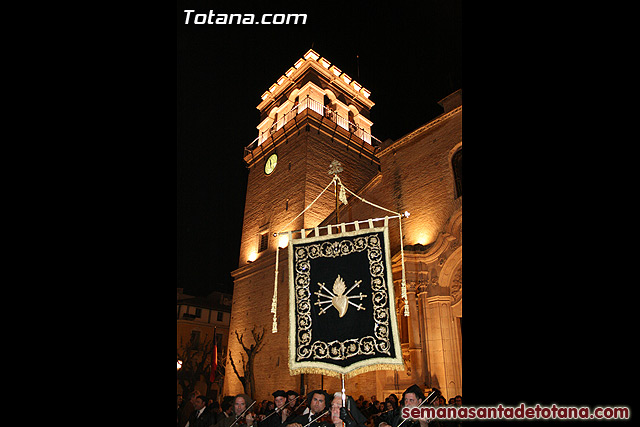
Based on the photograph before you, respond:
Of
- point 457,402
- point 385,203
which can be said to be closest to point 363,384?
point 457,402

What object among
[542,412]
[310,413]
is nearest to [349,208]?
[310,413]

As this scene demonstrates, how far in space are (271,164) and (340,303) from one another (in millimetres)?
14722

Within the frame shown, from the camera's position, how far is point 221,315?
1309 inches

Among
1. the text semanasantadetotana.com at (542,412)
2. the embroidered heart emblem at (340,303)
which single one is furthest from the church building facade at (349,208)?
the text semanasantadetotana.com at (542,412)

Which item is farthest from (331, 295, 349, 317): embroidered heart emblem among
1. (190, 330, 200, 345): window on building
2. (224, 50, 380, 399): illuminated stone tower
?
(190, 330, 200, 345): window on building

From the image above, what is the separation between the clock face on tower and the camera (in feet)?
65.2

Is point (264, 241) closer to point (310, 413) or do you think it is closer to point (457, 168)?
point (457, 168)

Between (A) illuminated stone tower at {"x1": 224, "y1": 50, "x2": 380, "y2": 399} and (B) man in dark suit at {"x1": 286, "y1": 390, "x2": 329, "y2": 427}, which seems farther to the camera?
(A) illuminated stone tower at {"x1": 224, "y1": 50, "x2": 380, "y2": 399}

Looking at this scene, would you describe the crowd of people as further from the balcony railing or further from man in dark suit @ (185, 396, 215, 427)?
the balcony railing

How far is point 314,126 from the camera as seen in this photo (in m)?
18.6

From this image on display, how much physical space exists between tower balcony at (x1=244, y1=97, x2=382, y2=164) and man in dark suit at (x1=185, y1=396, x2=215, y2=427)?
13.2m

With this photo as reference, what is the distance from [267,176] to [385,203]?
788cm

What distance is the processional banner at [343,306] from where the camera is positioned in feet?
18.7

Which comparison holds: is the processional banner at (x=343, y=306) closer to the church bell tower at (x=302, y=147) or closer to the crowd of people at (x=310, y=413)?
the crowd of people at (x=310, y=413)
